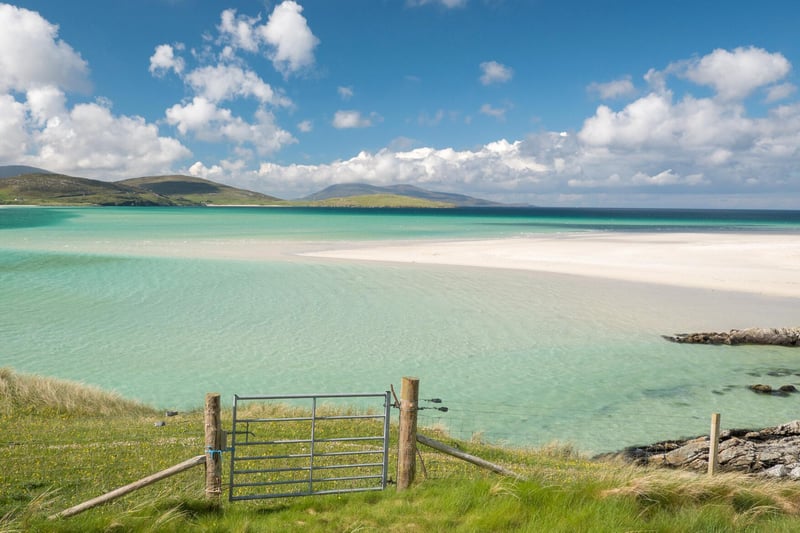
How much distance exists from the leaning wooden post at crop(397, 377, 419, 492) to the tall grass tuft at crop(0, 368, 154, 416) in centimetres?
1112

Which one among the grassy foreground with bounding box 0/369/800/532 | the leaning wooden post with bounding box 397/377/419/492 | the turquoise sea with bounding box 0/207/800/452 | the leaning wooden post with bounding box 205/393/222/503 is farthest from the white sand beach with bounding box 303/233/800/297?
the leaning wooden post with bounding box 205/393/222/503

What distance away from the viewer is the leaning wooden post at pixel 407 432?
9.29 meters

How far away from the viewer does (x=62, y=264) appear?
5147 cm

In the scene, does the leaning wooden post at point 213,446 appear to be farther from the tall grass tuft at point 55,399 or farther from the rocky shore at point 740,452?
the rocky shore at point 740,452

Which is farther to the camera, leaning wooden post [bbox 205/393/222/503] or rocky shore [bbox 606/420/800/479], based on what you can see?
rocky shore [bbox 606/420/800/479]

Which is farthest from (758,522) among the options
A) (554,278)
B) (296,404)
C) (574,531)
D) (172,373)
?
(554,278)

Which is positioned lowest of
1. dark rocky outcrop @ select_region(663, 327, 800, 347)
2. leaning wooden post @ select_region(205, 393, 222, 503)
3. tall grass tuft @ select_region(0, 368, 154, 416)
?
tall grass tuft @ select_region(0, 368, 154, 416)

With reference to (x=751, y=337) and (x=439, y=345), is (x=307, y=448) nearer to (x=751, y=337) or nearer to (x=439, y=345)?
(x=439, y=345)

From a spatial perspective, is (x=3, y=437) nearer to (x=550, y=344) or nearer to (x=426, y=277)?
(x=550, y=344)

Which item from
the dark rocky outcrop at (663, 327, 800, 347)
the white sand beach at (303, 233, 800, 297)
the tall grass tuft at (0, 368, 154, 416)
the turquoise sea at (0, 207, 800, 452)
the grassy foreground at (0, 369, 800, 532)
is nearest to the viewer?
the grassy foreground at (0, 369, 800, 532)

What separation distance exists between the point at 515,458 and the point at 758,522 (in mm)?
5480

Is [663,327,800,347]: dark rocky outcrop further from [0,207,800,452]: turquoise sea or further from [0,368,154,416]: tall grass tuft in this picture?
[0,368,154,416]: tall grass tuft

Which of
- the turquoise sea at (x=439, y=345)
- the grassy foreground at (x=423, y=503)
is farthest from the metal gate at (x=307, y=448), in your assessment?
the turquoise sea at (x=439, y=345)

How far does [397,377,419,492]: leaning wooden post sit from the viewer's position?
9289 millimetres
